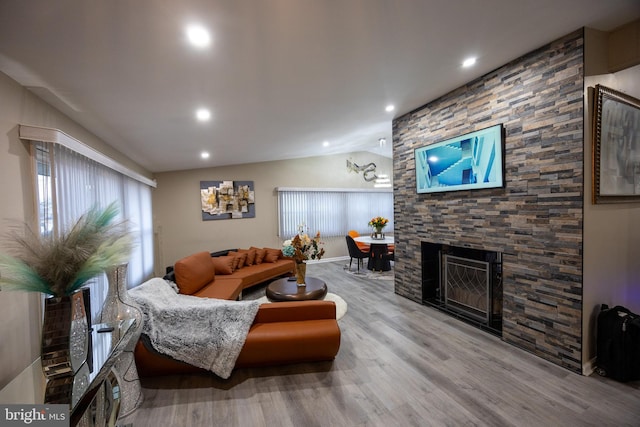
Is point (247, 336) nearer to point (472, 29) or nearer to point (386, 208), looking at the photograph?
point (472, 29)

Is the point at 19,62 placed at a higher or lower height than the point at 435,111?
lower

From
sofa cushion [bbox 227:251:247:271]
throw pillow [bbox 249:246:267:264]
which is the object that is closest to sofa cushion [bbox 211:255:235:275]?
sofa cushion [bbox 227:251:247:271]

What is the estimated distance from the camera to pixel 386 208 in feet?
26.7

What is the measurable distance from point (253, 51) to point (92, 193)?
2307mm

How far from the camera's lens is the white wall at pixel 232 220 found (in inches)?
233

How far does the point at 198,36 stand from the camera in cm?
154

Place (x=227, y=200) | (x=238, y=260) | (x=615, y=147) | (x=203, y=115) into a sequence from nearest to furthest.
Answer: (x=615, y=147) → (x=203, y=115) → (x=238, y=260) → (x=227, y=200)

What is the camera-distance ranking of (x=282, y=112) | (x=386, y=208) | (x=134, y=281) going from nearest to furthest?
(x=282, y=112)
(x=134, y=281)
(x=386, y=208)

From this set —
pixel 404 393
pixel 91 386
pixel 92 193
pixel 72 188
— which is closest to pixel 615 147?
pixel 404 393

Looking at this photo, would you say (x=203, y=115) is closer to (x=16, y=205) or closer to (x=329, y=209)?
(x=16, y=205)

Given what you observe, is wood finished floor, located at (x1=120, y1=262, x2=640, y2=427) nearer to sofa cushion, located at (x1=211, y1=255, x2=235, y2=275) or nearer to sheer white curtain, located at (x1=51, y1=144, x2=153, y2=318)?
sheer white curtain, located at (x1=51, y1=144, x2=153, y2=318)

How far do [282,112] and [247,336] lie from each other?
2.52 m

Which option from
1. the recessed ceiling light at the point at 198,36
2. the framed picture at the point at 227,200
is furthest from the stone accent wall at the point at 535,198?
the framed picture at the point at 227,200

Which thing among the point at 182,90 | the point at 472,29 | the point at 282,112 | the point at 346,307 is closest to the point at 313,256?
the point at 346,307
